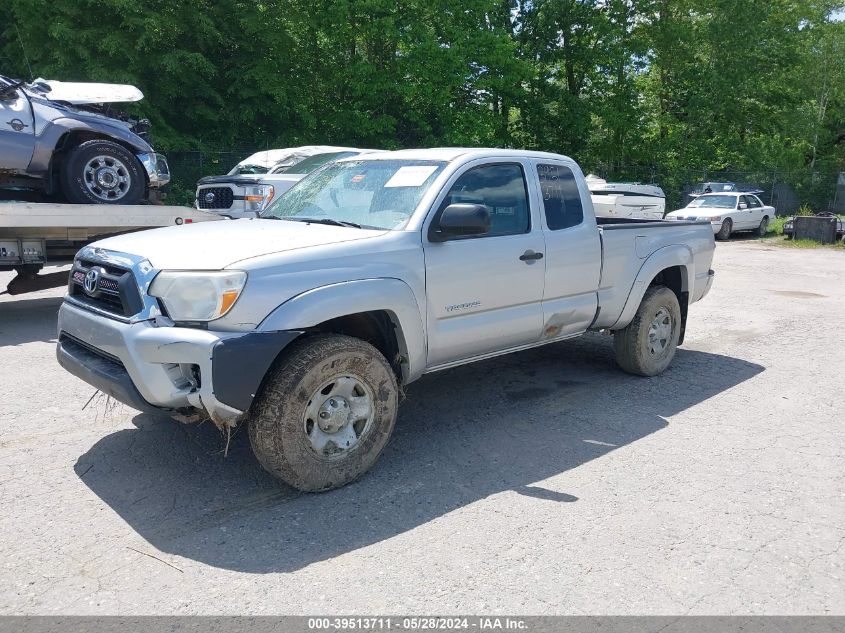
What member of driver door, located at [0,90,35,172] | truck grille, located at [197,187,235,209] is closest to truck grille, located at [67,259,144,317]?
driver door, located at [0,90,35,172]

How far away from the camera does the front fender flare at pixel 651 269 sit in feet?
19.3

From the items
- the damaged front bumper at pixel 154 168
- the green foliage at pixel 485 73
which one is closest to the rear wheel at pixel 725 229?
the green foliage at pixel 485 73

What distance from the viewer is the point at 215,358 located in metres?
3.39

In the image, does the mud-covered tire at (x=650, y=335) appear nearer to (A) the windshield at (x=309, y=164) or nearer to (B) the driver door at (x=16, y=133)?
Result: (B) the driver door at (x=16, y=133)

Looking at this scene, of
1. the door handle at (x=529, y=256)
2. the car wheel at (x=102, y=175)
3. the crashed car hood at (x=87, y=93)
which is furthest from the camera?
the crashed car hood at (x=87, y=93)

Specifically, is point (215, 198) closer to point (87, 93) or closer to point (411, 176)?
point (87, 93)

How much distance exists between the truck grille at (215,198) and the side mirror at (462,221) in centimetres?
766

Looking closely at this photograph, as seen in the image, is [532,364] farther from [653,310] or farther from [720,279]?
[720,279]

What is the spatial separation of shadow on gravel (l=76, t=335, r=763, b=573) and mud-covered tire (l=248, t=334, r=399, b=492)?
0.52ft

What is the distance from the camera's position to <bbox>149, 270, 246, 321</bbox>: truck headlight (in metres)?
3.48

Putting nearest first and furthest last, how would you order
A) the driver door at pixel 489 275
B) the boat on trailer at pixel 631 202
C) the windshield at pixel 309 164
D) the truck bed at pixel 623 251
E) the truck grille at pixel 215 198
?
1. the driver door at pixel 489 275
2. the truck bed at pixel 623 251
3. the truck grille at pixel 215 198
4. the windshield at pixel 309 164
5. the boat on trailer at pixel 631 202

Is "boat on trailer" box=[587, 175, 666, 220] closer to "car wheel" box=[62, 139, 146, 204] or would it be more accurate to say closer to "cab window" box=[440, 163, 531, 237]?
"car wheel" box=[62, 139, 146, 204]

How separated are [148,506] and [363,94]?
22199mm

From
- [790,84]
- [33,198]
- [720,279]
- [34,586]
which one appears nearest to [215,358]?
[34,586]
